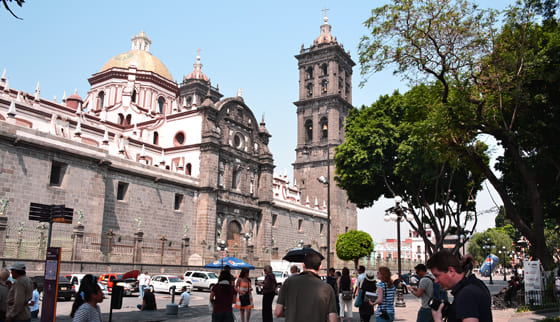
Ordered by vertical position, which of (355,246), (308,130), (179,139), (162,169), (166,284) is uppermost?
Answer: (308,130)

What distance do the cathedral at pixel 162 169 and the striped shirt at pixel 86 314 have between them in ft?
55.6

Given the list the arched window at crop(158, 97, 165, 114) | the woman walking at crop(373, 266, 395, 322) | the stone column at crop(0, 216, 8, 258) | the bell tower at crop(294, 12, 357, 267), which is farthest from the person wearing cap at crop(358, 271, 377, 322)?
the bell tower at crop(294, 12, 357, 267)

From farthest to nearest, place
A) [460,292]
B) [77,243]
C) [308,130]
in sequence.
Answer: [308,130] < [77,243] < [460,292]

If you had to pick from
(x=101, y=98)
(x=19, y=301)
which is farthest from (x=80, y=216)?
(x=101, y=98)

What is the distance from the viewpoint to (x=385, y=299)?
8.37 metres

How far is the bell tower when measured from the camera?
59469 mm

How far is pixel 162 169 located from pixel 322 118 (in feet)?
102

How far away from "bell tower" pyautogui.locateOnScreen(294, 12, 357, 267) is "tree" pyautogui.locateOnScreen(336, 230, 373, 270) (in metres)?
7.74

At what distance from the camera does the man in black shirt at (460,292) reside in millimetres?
3564

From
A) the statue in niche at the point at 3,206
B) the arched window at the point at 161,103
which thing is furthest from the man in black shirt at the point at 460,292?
the arched window at the point at 161,103

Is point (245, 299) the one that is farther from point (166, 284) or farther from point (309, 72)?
point (309, 72)

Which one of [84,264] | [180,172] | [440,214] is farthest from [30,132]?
[440,214]

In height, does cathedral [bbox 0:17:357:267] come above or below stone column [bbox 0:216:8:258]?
above

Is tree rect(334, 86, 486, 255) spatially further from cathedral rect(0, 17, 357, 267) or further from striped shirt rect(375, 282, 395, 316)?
striped shirt rect(375, 282, 395, 316)
